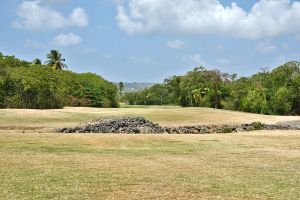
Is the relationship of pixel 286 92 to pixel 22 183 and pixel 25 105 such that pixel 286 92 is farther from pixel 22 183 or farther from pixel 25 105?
pixel 22 183

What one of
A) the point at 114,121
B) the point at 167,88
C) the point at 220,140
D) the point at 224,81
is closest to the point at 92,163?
the point at 220,140

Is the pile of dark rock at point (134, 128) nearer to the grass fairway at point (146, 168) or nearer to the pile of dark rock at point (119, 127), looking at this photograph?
the pile of dark rock at point (119, 127)

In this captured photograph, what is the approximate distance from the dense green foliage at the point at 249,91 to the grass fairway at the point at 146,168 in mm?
62481

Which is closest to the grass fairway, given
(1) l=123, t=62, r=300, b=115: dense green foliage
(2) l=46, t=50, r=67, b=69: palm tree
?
(1) l=123, t=62, r=300, b=115: dense green foliage

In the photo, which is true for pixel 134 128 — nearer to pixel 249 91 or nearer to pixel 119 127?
pixel 119 127

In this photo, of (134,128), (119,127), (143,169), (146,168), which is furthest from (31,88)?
(143,169)

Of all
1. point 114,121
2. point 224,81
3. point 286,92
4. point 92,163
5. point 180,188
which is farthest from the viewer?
point 224,81

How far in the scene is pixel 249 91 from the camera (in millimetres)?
102688

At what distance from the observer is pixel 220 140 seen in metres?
35.1

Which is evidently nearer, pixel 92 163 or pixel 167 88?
pixel 92 163

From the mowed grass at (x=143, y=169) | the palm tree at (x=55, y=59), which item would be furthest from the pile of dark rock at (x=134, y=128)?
the palm tree at (x=55, y=59)

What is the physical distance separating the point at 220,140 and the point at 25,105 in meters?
57.5

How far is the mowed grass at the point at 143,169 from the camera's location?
15.1m

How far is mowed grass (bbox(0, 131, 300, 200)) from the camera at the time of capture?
15.1 m
